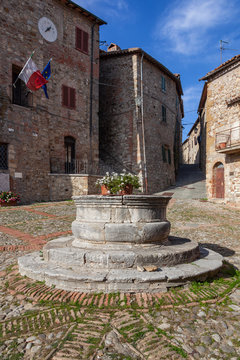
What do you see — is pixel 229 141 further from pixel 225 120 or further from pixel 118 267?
pixel 118 267

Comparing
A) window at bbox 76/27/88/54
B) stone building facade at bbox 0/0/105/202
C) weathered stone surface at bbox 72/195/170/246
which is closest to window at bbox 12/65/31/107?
stone building facade at bbox 0/0/105/202

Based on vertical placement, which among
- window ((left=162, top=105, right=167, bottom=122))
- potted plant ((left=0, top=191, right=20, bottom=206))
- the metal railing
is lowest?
potted plant ((left=0, top=191, right=20, bottom=206))

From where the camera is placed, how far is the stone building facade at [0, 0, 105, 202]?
14.6m

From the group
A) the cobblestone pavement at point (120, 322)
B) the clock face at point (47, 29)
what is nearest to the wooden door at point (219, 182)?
the cobblestone pavement at point (120, 322)

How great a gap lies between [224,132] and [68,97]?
1096 cm

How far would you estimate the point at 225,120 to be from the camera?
16.3 metres

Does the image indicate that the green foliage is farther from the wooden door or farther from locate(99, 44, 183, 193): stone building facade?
the wooden door

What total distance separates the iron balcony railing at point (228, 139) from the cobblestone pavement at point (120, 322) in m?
12.1

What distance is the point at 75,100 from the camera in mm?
18375

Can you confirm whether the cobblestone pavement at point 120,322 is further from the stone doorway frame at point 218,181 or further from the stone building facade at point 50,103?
the stone doorway frame at point 218,181

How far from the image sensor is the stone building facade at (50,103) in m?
14.6

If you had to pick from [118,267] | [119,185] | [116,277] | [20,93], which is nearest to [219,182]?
[119,185]

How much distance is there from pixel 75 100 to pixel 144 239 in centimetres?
1626

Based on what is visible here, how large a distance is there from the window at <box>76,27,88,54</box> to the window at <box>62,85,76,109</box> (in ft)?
11.0
